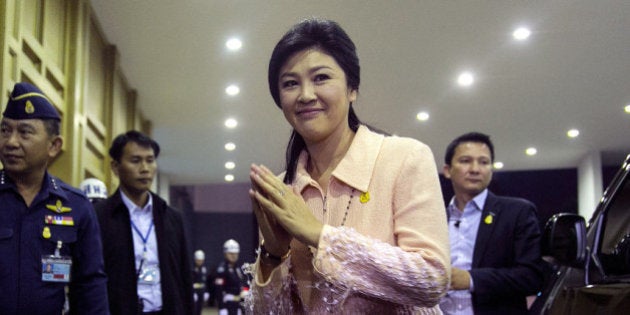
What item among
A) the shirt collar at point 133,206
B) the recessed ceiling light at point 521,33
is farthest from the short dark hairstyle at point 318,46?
the recessed ceiling light at point 521,33

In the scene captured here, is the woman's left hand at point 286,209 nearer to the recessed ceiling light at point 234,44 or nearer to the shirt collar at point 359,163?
the shirt collar at point 359,163

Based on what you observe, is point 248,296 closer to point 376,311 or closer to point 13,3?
point 376,311

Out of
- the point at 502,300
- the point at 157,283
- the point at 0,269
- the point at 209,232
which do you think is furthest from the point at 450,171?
the point at 209,232

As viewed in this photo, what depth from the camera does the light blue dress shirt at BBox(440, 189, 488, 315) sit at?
122 inches

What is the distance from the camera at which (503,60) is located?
8.37 metres

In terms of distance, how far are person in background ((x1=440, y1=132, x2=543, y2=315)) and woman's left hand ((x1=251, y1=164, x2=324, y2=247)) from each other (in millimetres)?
1627

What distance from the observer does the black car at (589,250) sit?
5.58 ft

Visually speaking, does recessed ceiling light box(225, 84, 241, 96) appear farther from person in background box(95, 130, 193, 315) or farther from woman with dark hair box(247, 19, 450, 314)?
woman with dark hair box(247, 19, 450, 314)

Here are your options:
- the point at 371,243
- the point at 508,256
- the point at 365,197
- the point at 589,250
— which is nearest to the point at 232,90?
the point at 508,256

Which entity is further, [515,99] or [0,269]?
[515,99]

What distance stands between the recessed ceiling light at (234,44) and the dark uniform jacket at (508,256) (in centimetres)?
493

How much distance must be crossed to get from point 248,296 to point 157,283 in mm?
2571

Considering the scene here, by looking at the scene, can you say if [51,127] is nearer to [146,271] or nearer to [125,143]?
[146,271]

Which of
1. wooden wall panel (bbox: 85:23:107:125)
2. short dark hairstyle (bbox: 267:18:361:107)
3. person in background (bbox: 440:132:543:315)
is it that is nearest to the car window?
short dark hairstyle (bbox: 267:18:361:107)
